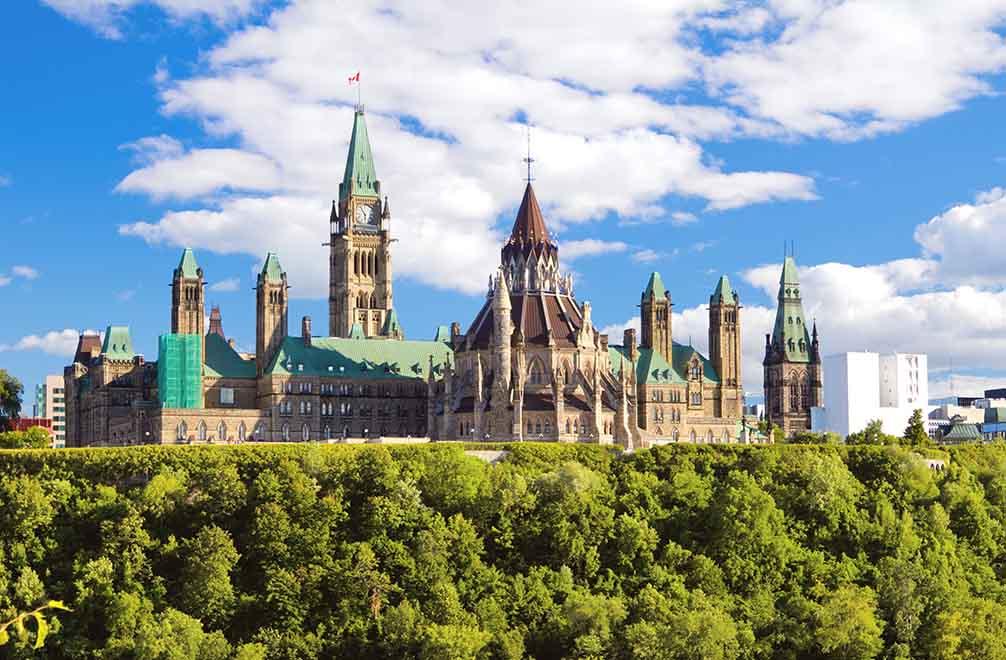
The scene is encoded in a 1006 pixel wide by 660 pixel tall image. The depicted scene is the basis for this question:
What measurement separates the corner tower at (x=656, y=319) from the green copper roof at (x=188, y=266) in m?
58.2

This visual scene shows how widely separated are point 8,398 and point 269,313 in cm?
3385

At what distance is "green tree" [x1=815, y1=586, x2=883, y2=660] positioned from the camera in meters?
94.4

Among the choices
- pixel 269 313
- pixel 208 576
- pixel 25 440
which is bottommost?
pixel 208 576

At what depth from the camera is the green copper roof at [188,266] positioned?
18488 centimetres

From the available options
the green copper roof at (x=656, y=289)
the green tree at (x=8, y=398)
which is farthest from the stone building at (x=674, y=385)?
the green tree at (x=8, y=398)

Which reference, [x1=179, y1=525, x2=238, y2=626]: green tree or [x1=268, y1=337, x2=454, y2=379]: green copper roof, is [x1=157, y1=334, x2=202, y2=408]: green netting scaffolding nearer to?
[x1=268, y1=337, x2=454, y2=379]: green copper roof

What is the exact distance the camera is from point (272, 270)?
188m

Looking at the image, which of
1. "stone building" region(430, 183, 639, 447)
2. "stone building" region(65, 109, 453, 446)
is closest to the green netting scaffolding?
→ "stone building" region(65, 109, 453, 446)

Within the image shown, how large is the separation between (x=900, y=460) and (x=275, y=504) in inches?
2001

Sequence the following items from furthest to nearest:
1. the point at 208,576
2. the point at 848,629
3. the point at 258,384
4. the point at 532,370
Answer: the point at 258,384
the point at 532,370
the point at 848,629
the point at 208,576

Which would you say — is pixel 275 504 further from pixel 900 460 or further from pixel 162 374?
pixel 162 374

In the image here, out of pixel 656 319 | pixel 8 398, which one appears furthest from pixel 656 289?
pixel 8 398

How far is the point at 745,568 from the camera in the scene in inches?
4026

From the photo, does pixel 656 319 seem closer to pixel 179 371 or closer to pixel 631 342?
pixel 631 342
